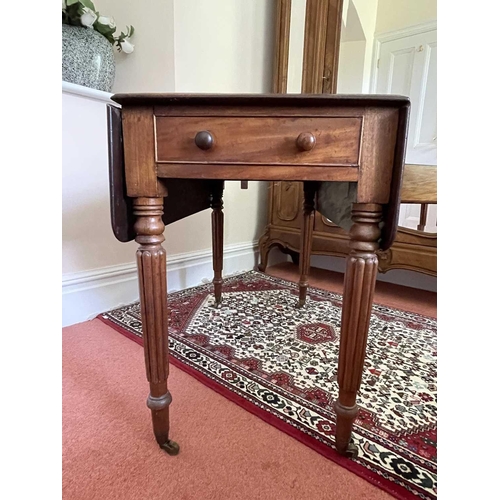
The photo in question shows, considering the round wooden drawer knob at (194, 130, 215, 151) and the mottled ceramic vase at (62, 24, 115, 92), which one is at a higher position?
the mottled ceramic vase at (62, 24, 115, 92)

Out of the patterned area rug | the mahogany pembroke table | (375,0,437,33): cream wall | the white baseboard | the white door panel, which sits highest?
(375,0,437,33): cream wall

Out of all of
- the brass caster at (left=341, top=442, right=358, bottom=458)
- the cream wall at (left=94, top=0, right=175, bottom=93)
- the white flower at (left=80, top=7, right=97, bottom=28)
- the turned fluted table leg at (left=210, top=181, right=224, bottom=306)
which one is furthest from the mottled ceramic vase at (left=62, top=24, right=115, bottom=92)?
the brass caster at (left=341, top=442, right=358, bottom=458)

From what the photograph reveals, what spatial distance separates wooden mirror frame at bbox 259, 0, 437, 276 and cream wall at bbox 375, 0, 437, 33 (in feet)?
0.67

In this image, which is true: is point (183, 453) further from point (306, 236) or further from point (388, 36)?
point (388, 36)

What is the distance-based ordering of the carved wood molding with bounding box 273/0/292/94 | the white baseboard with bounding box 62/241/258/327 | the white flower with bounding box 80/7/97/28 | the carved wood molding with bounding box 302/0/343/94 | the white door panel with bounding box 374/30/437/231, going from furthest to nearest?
the carved wood molding with bounding box 273/0/292/94 < the carved wood molding with bounding box 302/0/343/94 < the white door panel with bounding box 374/30/437/231 < the white baseboard with bounding box 62/241/258/327 < the white flower with bounding box 80/7/97/28

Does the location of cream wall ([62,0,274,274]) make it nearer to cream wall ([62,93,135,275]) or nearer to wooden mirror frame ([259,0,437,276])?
cream wall ([62,93,135,275])

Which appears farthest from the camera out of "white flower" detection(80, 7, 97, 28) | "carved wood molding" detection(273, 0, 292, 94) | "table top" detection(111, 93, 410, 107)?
"carved wood molding" detection(273, 0, 292, 94)

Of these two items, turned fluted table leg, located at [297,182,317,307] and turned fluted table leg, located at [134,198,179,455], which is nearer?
turned fluted table leg, located at [134,198,179,455]

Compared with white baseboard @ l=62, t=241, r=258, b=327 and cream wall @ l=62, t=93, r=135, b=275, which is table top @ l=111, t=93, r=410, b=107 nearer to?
cream wall @ l=62, t=93, r=135, b=275

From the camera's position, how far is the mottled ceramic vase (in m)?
1.31

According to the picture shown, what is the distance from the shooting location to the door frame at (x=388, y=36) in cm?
152

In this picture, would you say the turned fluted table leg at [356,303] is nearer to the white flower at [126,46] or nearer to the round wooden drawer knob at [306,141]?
the round wooden drawer knob at [306,141]
